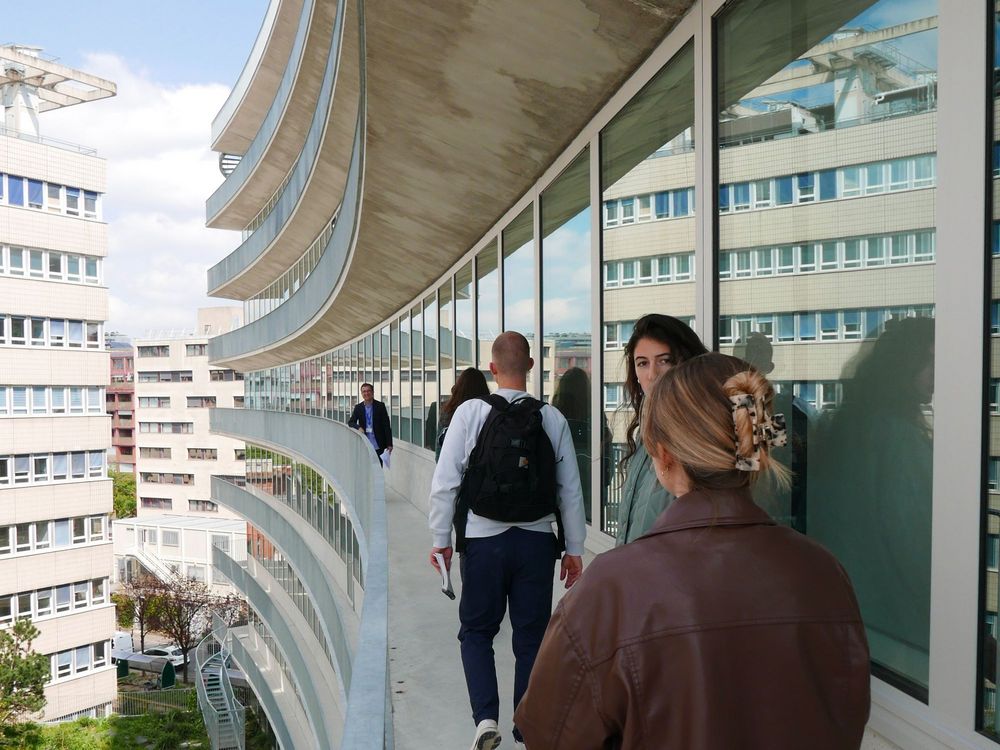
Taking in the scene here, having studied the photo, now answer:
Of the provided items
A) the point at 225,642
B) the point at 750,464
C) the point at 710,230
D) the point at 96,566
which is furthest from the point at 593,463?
the point at 96,566

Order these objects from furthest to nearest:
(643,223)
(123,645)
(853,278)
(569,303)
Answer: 1. (123,645)
2. (569,303)
3. (643,223)
4. (853,278)

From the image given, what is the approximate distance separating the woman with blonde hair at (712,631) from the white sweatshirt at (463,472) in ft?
8.53

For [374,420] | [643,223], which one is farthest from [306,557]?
[643,223]

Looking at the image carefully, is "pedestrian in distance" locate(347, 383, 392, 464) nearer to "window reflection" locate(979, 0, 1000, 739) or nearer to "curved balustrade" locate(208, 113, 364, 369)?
"curved balustrade" locate(208, 113, 364, 369)

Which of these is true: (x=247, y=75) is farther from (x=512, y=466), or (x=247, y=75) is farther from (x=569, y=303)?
(x=512, y=466)

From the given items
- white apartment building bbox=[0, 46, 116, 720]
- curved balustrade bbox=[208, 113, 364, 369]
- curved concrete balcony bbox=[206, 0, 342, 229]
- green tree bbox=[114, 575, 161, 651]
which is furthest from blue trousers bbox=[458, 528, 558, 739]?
green tree bbox=[114, 575, 161, 651]

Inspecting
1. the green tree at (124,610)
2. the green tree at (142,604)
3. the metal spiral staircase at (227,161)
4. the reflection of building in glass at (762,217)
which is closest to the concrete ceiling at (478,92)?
the reflection of building in glass at (762,217)

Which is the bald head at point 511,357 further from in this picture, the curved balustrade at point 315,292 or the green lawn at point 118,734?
the green lawn at point 118,734

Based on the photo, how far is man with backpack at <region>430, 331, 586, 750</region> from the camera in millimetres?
4340

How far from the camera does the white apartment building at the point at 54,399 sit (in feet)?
156

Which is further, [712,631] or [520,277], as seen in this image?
[520,277]

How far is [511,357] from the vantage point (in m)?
4.61

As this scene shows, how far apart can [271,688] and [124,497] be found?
254ft

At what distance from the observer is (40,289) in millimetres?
50625
